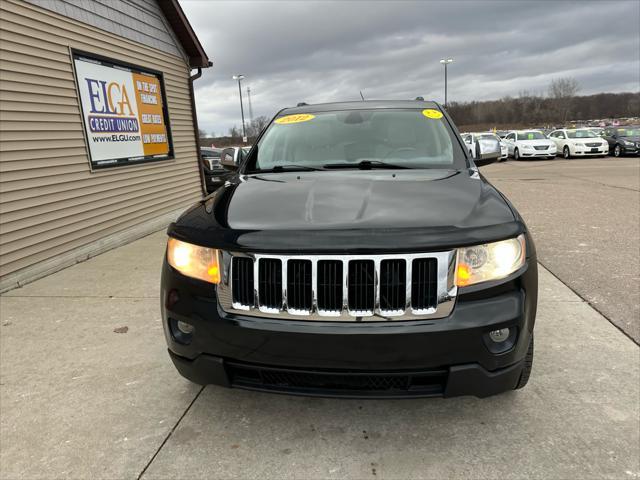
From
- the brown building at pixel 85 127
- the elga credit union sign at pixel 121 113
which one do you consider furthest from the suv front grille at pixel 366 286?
the elga credit union sign at pixel 121 113

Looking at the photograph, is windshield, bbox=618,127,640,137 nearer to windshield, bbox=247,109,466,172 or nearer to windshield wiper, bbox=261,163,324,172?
windshield, bbox=247,109,466,172

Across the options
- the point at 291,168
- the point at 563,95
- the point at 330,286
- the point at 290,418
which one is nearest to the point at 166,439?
the point at 290,418

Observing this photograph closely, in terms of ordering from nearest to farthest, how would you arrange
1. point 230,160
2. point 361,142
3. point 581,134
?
point 361,142, point 230,160, point 581,134

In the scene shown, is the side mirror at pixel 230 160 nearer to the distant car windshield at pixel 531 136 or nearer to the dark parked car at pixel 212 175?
the dark parked car at pixel 212 175

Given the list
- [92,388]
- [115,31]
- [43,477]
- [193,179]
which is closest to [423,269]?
[43,477]

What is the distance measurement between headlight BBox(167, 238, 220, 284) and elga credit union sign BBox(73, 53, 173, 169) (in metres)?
5.03

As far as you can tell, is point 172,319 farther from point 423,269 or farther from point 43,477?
point 423,269

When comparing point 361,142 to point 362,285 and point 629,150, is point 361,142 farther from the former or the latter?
point 629,150

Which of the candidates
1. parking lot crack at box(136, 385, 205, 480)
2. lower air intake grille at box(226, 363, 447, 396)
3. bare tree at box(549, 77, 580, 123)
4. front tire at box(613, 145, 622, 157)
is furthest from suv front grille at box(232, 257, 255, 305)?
bare tree at box(549, 77, 580, 123)

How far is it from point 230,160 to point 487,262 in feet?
8.20

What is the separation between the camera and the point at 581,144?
22.5 meters

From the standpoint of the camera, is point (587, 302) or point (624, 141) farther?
point (624, 141)

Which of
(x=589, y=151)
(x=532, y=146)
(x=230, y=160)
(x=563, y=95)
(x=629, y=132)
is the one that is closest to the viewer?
(x=230, y=160)

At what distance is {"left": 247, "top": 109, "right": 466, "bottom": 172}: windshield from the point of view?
10.0 feet
